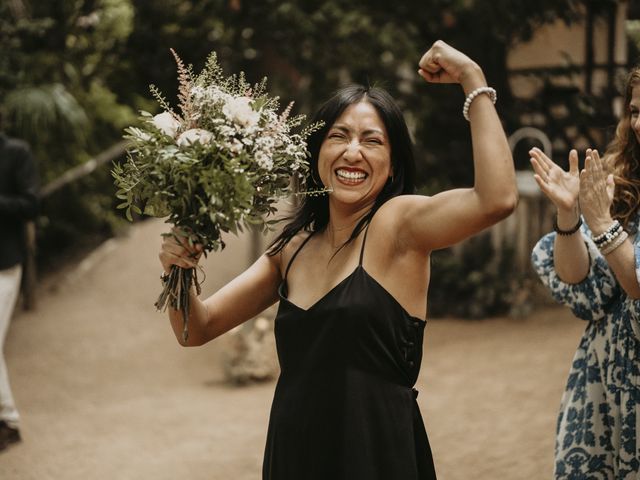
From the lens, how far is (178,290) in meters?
2.59

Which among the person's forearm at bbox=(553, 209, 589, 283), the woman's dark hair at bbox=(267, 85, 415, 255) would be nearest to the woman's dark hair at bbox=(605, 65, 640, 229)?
the person's forearm at bbox=(553, 209, 589, 283)

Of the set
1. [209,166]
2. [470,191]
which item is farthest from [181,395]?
[470,191]

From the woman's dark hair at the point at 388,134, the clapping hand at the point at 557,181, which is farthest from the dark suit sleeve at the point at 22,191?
the clapping hand at the point at 557,181

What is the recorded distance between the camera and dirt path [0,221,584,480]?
18.8 feet

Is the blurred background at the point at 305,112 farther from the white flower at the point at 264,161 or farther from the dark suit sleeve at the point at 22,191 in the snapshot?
the white flower at the point at 264,161

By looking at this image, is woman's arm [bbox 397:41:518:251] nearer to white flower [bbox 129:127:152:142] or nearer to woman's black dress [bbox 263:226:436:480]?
woman's black dress [bbox 263:226:436:480]

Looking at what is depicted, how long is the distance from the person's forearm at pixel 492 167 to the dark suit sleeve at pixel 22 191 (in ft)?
Result: 14.1

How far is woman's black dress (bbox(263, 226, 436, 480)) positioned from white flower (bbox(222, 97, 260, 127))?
1.62ft

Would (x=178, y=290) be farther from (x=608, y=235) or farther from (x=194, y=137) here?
(x=608, y=235)

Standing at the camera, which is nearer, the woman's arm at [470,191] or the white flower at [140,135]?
the woman's arm at [470,191]

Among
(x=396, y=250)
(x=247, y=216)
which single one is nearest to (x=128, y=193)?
(x=247, y=216)

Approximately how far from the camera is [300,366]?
247 centimetres

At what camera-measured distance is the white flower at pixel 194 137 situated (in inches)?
97.0

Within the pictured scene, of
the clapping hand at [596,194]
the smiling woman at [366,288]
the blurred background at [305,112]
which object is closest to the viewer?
the smiling woman at [366,288]
